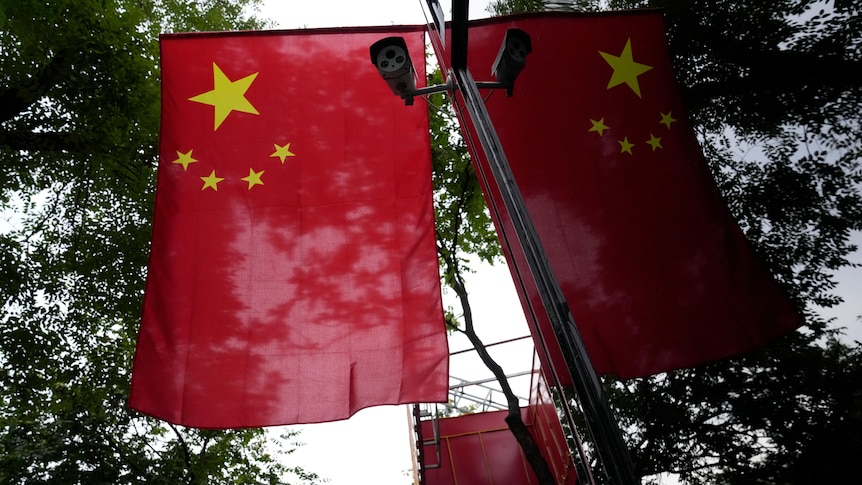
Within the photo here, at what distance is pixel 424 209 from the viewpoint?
471 centimetres

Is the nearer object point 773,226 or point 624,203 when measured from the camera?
point 624,203

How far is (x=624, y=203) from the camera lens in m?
4.91

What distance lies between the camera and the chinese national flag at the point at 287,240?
13.3 ft

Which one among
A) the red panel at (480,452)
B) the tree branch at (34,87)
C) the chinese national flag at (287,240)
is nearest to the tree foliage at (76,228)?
the tree branch at (34,87)

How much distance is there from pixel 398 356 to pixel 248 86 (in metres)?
3.10

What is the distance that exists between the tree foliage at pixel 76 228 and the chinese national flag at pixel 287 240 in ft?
12.2

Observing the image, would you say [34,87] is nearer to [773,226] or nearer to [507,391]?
[507,391]

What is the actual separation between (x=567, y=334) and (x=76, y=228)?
9.34 metres

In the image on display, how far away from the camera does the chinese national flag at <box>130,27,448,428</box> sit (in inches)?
159

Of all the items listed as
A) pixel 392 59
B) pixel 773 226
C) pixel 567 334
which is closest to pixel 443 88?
pixel 392 59

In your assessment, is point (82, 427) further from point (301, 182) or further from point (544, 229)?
point (544, 229)

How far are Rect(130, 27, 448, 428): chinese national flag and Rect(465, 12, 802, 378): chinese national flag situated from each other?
3.42 ft

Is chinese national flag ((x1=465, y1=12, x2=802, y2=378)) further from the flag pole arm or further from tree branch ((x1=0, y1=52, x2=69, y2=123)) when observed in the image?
tree branch ((x1=0, y1=52, x2=69, y2=123))

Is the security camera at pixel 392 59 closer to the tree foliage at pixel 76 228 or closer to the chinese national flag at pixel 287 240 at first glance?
the chinese national flag at pixel 287 240
